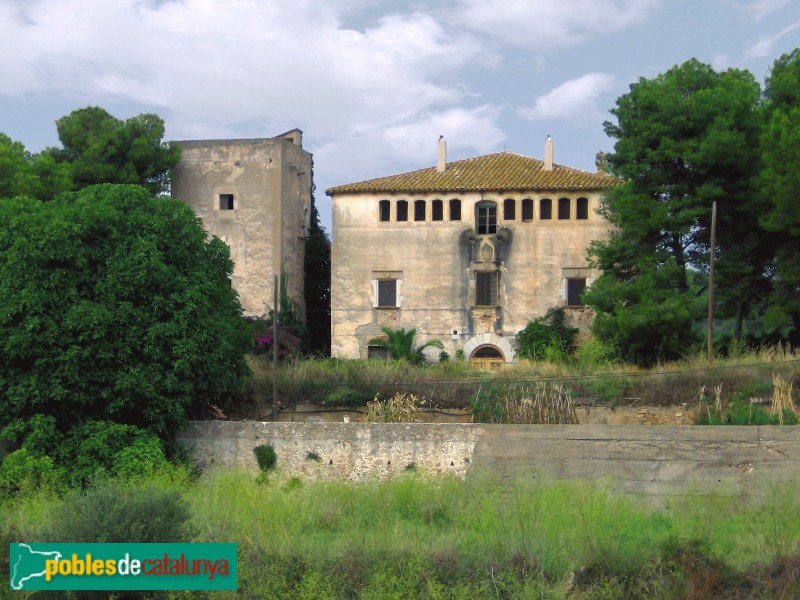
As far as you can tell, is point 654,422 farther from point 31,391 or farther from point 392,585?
point 31,391

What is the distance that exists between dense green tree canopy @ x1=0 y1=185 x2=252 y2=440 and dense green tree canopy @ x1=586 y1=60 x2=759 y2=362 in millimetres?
11748

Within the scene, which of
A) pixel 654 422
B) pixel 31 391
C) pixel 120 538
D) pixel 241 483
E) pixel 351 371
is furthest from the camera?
pixel 351 371

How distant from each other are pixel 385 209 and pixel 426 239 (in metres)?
1.78

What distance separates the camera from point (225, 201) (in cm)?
3306

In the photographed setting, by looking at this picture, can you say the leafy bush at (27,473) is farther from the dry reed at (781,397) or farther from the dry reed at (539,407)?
the dry reed at (781,397)

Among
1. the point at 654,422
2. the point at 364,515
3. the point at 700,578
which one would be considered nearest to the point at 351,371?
the point at 654,422

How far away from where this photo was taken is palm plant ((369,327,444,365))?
101 feet

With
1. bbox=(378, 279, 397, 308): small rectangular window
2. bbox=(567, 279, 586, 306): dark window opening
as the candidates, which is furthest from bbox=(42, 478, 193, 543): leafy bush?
bbox=(567, 279, 586, 306): dark window opening

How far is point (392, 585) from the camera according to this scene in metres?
11.9

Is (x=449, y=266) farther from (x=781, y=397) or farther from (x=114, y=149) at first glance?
(x=781, y=397)

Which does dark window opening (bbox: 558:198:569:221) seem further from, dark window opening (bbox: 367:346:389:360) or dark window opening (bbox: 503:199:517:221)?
dark window opening (bbox: 367:346:389:360)

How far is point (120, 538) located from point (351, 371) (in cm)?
1313

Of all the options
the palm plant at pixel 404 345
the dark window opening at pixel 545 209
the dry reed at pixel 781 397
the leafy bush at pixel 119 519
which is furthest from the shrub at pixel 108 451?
the dark window opening at pixel 545 209

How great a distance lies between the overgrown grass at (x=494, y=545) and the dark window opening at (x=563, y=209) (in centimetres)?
1693
